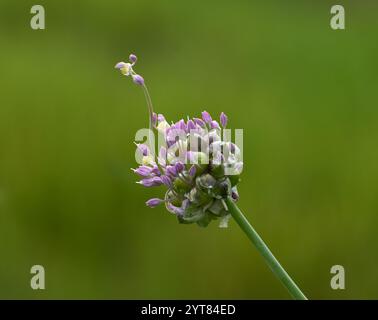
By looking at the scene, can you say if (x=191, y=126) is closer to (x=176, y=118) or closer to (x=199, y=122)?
(x=199, y=122)

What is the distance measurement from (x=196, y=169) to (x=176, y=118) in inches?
86.4

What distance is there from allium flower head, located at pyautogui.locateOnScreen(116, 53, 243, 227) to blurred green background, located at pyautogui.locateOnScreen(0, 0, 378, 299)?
1730 millimetres

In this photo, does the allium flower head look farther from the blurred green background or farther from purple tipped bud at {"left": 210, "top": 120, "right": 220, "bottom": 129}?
the blurred green background

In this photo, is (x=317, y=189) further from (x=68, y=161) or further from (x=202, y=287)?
(x=68, y=161)

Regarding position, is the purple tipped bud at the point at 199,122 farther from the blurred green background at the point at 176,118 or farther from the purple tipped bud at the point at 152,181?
the blurred green background at the point at 176,118

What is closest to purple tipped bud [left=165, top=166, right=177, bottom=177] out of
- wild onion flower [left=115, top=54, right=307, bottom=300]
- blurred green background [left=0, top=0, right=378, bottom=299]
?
wild onion flower [left=115, top=54, right=307, bottom=300]

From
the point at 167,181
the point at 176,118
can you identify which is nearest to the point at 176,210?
the point at 167,181

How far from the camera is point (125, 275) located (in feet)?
8.33

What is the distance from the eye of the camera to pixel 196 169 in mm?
709

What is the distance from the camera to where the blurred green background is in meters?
2.57

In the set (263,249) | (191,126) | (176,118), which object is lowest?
(263,249)

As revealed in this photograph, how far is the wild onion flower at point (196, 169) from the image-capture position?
71 centimetres

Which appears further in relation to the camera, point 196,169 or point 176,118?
point 176,118

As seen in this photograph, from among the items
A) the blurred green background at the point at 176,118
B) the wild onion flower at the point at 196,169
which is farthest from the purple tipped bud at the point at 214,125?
the blurred green background at the point at 176,118
